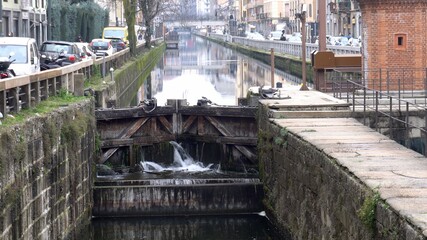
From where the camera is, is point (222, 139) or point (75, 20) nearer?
point (222, 139)

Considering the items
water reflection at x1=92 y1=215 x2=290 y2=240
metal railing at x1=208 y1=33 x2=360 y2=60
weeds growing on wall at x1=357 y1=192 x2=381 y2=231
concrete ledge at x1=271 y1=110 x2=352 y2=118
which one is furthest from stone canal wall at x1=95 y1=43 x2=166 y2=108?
weeds growing on wall at x1=357 y1=192 x2=381 y2=231

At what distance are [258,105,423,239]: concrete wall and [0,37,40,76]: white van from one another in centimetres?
724

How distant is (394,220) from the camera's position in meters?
10.7

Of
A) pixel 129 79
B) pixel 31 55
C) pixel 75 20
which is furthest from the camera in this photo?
pixel 75 20

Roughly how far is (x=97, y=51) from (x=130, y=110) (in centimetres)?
2444

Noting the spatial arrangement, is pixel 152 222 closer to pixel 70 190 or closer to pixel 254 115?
pixel 70 190

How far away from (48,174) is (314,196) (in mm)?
4691

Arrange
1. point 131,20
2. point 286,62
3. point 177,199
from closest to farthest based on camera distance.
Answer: point 177,199, point 131,20, point 286,62

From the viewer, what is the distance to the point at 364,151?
51.4ft

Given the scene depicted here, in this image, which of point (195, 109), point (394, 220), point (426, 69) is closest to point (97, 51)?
point (195, 109)

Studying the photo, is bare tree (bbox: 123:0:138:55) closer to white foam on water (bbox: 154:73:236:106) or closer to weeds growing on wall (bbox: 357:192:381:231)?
white foam on water (bbox: 154:73:236:106)

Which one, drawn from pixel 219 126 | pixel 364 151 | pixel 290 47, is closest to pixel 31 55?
pixel 219 126

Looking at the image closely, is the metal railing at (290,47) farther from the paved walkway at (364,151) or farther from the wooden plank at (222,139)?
the paved walkway at (364,151)

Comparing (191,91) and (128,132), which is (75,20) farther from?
(128,132)
